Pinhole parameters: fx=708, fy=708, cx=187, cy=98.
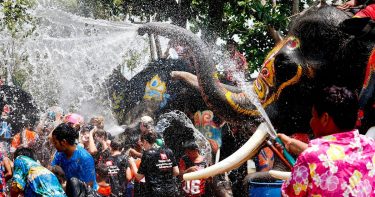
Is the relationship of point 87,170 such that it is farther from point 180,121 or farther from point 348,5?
point 180,121

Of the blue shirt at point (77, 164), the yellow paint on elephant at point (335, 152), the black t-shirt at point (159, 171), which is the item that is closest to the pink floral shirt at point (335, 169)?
the yellow paint on elephant at point (335, 152)

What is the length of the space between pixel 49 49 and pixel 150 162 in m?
7.18

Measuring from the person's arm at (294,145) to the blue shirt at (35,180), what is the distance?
8.19 feet

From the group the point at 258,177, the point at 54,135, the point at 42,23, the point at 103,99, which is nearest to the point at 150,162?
the point at 54,135

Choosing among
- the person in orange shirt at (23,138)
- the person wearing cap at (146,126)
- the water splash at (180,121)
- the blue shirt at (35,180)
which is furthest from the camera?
the person in orange shirt at (23,138)

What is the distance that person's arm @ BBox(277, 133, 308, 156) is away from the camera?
3.28 metres

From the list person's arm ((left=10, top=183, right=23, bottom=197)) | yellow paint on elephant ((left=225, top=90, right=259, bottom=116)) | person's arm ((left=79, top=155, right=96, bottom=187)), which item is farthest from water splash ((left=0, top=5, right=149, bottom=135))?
yellow paint on elephant ((left=225, top=90, right=259, bottom=116))

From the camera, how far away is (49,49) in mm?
14188

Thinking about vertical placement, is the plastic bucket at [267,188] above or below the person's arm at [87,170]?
above

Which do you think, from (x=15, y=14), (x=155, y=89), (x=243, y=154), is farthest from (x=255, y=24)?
(x=15, y=14)

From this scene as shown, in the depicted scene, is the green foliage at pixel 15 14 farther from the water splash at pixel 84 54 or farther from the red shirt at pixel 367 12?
the red shirt at pixel 367 12

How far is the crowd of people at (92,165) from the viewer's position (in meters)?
5.59

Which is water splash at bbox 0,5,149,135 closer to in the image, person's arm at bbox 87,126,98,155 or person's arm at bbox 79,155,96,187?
person's arm at bbox 87,126,98,155

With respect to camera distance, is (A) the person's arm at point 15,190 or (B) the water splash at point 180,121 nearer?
(A) the person's arm at point 15,190
